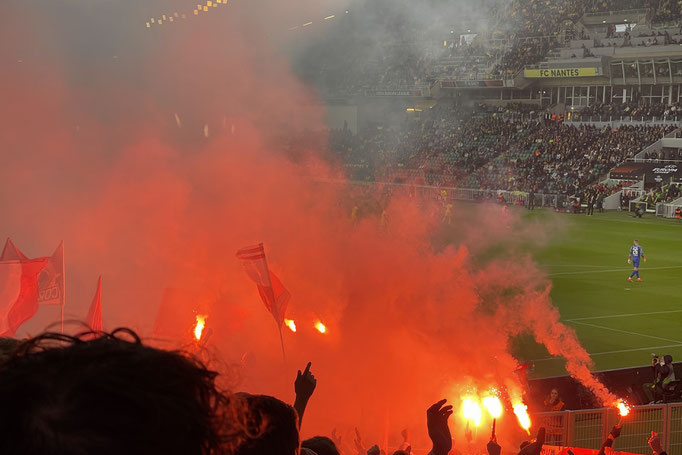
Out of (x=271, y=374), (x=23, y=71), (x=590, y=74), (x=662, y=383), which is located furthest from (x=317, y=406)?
(x=590, y=74)

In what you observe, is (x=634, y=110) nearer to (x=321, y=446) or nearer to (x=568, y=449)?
(x=568, y=449)

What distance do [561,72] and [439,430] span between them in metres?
38.1

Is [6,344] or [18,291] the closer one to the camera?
[6,344]

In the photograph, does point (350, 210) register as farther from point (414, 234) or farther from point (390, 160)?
point (390, 160)

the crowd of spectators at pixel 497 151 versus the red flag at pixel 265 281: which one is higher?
the red flag at pixel 265 281

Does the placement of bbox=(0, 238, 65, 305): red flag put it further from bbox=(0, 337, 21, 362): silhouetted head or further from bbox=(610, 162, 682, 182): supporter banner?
bbox=(610, 162, 682, 182): supporter banner

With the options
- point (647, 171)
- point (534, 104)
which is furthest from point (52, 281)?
point (534, 104)

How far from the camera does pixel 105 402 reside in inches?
31.0

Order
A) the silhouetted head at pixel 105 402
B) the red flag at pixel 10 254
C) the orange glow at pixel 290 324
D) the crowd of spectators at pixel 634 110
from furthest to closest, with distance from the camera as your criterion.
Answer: the crowd of spectators at pixel 634 110
the orange glow at pixel 290 324
the red flag at pixel 10 254
the silhouetted head at pixel 105 402

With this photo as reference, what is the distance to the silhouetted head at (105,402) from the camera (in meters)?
0.77

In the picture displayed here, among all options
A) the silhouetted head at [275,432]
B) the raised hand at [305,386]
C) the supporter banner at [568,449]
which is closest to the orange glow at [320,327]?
the supporter banner at [568,449]

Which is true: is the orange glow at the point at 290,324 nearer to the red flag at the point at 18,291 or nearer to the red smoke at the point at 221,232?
the red smoke at the point at 221,232

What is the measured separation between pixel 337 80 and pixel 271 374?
891 inches

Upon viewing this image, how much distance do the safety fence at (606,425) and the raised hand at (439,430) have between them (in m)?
4.77
